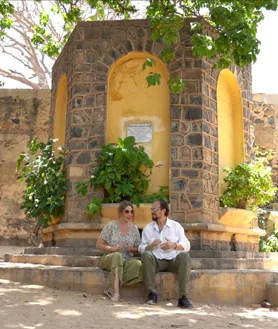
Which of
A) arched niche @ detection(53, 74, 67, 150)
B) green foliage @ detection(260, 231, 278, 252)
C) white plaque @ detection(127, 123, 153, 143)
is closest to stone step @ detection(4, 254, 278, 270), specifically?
white plaque @ detection(127, 123, 153, 143)

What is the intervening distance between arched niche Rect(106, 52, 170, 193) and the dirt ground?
2340 mm

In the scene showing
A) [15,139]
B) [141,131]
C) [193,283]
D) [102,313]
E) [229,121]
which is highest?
[15,139]

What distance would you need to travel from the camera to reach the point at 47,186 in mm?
6992

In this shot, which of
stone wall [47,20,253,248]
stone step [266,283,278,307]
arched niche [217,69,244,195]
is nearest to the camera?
stone step [266,283,278,307]

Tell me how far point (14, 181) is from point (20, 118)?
1.74m

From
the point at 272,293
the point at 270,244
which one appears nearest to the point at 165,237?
the point at 272,293

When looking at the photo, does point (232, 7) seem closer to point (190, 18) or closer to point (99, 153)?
point (190, 18)

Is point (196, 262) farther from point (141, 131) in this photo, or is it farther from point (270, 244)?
point (270, 244)

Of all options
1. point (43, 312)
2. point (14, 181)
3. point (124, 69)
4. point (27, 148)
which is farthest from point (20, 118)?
point (43, 312)

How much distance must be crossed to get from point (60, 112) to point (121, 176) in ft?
7.56

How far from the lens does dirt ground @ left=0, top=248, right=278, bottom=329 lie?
3789 mm

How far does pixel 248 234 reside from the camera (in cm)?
721

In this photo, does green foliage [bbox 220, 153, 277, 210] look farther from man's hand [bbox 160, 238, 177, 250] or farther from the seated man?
man's hand [bbox 160, 238, 177, 250]

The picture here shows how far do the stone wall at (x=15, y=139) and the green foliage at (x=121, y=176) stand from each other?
229 inches
